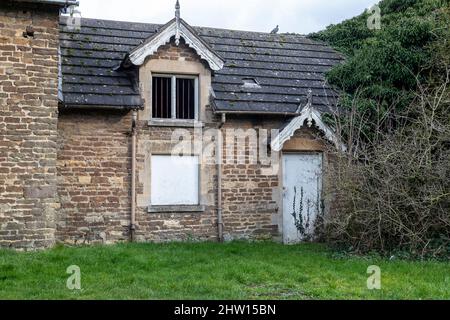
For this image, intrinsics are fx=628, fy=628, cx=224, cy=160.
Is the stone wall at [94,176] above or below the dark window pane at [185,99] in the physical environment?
below

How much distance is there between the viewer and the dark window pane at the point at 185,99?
17359 mm

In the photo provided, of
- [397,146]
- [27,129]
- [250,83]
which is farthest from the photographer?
[250,83]

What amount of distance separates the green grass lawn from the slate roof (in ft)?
14.7

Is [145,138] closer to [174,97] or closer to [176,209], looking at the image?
[174,97]

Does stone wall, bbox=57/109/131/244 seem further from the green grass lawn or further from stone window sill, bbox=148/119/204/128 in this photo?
the green grass lawn

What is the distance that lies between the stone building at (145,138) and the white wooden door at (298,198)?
1.2 inches

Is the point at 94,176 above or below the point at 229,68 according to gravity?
below

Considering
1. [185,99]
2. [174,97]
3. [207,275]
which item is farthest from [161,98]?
[207,275]

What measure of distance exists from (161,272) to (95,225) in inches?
199

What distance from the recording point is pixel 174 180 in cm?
1702

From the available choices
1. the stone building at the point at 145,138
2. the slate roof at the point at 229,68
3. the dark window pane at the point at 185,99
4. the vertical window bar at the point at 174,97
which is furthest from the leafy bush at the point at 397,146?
the vertical window bar at the point at 174,97

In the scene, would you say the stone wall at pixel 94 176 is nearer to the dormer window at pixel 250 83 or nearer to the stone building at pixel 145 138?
the stone building at pixel 145 138

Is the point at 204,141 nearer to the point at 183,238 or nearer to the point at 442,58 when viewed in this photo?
the point at 183,238

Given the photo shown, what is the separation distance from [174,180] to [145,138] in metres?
1.38
